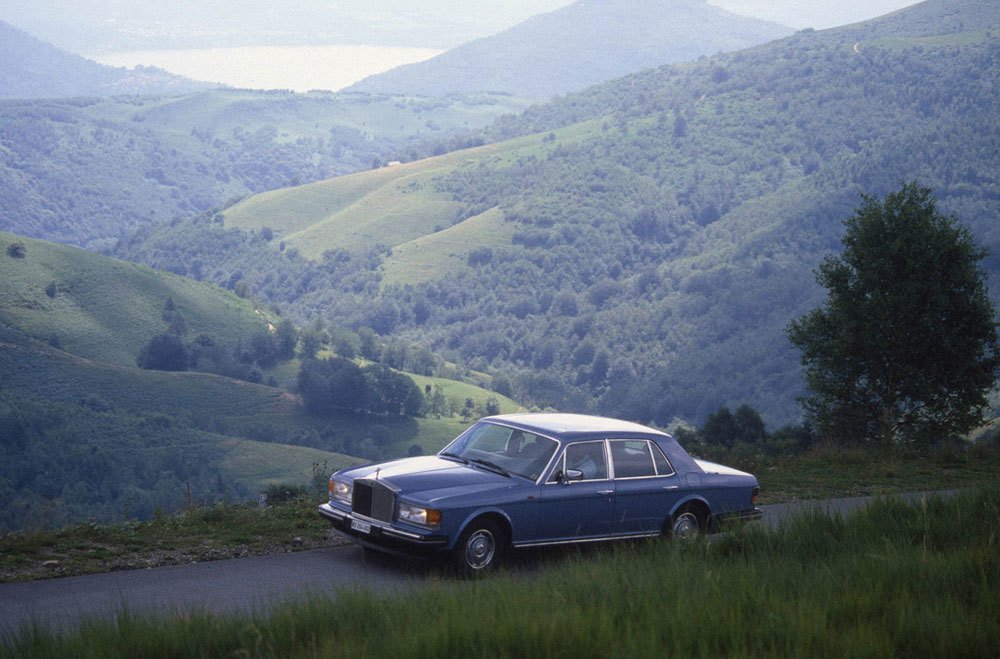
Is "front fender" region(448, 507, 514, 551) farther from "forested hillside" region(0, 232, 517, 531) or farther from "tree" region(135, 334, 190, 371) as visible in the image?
"tree" region(135, 334, 190, 371)

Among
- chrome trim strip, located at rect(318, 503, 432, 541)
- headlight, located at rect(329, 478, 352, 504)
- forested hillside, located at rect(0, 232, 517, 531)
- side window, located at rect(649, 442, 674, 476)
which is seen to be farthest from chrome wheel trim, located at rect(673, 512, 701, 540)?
forested hillside, located at rect(0, 232, 517, 531)

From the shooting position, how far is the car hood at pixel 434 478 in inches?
367

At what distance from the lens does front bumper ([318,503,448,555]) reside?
9.05 m

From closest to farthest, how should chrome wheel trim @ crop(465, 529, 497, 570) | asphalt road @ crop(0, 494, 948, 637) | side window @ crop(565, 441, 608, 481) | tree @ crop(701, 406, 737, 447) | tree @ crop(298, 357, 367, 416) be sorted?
asphalt road @ crop(0, 494, 948, 637) → chrome wheel trim @ crop(465, 529, 497, 570) → side window @ crop(565, 441, 608, 481) → tree @ crop(701, 406, 737, 447) → tree @ crop(298, 357, 367, 416)

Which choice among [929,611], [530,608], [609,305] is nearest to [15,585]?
[530,608]

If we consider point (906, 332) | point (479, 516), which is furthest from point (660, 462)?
point (906, 332)

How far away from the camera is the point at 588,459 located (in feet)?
33.6

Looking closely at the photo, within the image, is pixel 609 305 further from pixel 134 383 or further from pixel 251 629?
pixel 251 629

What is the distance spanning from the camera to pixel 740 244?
18350 centimetres

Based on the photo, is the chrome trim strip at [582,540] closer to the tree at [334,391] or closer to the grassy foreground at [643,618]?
the grassy foreground at [643,618]

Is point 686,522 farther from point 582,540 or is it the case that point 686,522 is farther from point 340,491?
point 340,491

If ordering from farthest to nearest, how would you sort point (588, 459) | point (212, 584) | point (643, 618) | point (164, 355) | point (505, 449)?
point (164, 355)
point (505, 449)
point (588, 459)
point (212, 584)
point (643, 618)

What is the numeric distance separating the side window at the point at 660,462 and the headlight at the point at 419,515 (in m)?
2.68

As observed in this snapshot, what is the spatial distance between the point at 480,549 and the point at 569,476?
1.14 meters
